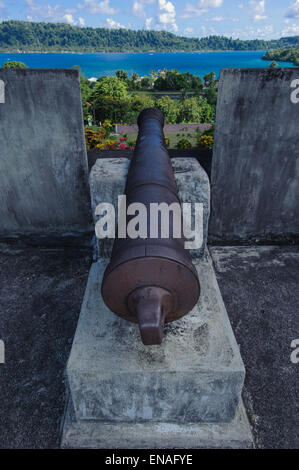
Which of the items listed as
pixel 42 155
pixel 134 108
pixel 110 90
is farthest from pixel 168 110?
pixel 42 155

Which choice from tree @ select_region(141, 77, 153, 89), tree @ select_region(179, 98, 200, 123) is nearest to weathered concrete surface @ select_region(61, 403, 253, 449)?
tree @ select_region(179, 98, 200, 123)

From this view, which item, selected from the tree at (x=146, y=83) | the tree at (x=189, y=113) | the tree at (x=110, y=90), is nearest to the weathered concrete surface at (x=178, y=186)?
the tree at (x=110, y=90)

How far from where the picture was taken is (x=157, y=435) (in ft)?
8.90

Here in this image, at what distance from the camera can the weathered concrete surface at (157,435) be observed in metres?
2.68

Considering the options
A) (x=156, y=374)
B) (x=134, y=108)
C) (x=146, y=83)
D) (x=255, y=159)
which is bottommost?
(x=134, y=108)

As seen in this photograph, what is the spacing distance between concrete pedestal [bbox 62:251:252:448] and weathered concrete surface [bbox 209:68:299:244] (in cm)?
255

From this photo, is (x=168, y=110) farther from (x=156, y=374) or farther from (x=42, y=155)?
(x=156, y=374)

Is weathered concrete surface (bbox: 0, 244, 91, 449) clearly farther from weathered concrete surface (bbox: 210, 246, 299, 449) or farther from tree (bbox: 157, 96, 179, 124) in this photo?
tree (bbox: 157, 96, 179, 124)

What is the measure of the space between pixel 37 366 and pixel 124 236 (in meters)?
2.04

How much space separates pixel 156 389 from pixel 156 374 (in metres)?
0.18

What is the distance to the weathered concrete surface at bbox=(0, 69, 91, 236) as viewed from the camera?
4.19m
